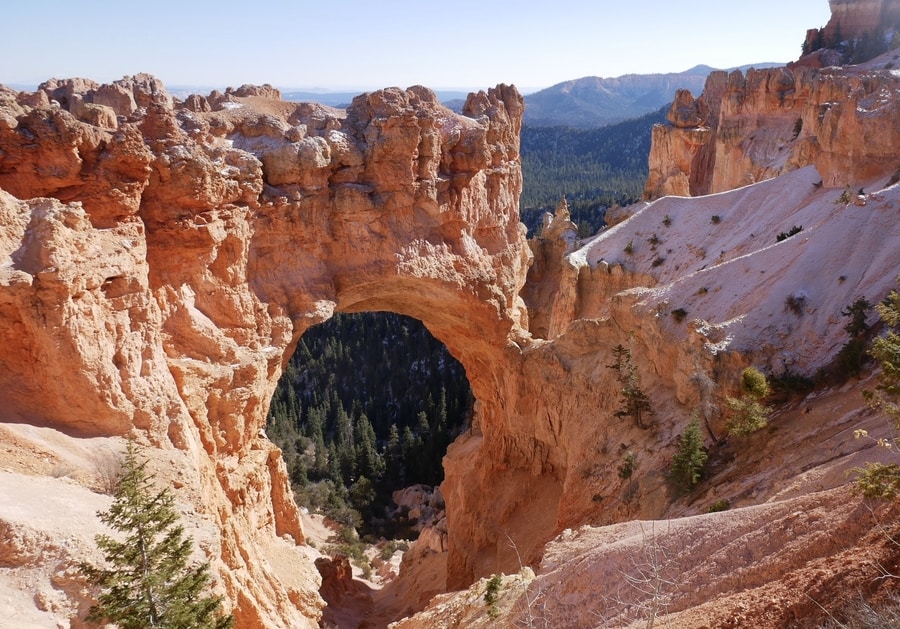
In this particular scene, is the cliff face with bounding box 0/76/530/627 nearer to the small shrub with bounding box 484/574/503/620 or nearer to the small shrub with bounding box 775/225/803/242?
the small shrub with bounding box 484/574/503/620

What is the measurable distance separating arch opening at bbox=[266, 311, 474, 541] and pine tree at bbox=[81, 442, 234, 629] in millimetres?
24048

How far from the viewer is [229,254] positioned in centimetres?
1894

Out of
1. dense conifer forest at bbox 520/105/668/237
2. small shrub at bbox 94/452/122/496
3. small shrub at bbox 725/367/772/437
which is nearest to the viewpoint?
small shrub at bbox 94/452/122/496

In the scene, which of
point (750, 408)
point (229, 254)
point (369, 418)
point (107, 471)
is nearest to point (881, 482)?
point (750, 408)

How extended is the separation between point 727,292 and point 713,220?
13.4 m

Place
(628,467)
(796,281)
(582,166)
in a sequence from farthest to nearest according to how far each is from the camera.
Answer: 1. (582,166)
2. (796,281)
3. (628,467)

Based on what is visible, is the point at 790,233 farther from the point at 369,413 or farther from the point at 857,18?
the point at 857,18

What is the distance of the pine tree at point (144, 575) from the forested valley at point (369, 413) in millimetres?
31632

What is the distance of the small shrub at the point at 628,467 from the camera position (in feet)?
60.8

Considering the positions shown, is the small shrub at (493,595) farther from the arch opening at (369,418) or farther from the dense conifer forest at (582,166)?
the dense conifer forest at (582,166)

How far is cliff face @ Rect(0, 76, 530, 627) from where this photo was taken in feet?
44.3

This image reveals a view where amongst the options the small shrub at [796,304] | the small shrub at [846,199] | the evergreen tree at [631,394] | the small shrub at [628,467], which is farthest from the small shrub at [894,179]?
the small shrub at [628,467]

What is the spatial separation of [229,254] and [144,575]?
10373mm

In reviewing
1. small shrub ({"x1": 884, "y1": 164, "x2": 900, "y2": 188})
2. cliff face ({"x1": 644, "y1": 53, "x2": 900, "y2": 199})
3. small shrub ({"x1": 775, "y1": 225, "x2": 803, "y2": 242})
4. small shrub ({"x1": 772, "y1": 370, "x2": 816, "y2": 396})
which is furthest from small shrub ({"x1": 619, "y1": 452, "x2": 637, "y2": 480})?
cliff face ({"x1": 644, "y1": 53, "x2": 900, "y2": 199})
